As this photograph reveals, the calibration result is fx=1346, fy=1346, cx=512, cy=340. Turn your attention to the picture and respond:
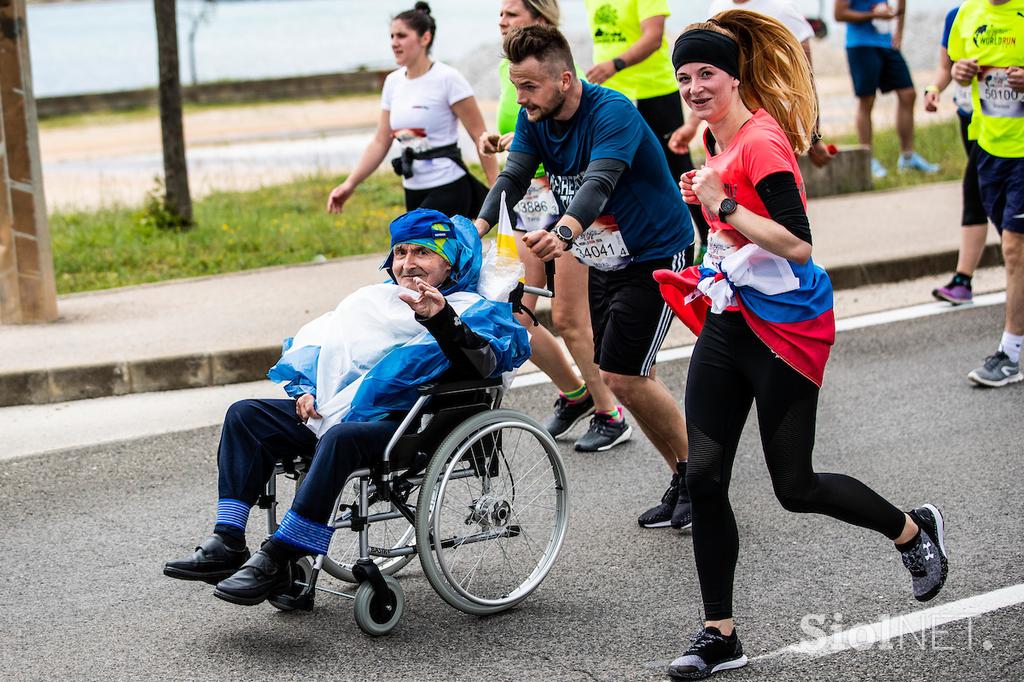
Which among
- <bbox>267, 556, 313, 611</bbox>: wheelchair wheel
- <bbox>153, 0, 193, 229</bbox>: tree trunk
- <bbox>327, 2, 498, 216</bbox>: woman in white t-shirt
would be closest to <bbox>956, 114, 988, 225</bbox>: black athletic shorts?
<bbox>327, 2, 498, 216</bbox>: woman in white t-shirt

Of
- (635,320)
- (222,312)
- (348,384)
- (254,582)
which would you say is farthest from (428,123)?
(254,582)

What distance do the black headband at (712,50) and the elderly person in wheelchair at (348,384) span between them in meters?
1.03

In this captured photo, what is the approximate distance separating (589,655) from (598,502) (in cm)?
143

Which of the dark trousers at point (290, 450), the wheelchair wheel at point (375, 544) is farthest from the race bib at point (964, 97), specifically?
the dark trousers at point (290, 450)

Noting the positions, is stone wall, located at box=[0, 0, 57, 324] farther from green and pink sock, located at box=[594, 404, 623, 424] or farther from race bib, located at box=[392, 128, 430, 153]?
green and pink sock, located at box=[594, 404, 623, 424]

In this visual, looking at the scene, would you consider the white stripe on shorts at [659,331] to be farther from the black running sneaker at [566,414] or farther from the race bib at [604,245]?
the black running sneaker at [566,414]

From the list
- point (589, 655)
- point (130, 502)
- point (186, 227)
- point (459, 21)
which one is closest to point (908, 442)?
point (589, 655)

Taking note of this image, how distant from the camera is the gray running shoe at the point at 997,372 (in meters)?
6.88

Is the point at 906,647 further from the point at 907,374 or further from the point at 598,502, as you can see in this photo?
the point at 907,374

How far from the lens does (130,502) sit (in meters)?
5.71

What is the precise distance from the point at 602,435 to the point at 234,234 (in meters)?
5.80

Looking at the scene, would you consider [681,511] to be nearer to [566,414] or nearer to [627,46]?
[566,414]

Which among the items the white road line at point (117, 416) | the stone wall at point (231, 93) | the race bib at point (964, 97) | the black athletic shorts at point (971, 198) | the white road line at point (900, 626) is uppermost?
the race bib at point (964, 97)

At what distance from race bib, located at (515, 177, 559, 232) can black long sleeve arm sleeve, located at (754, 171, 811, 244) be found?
2.38m
